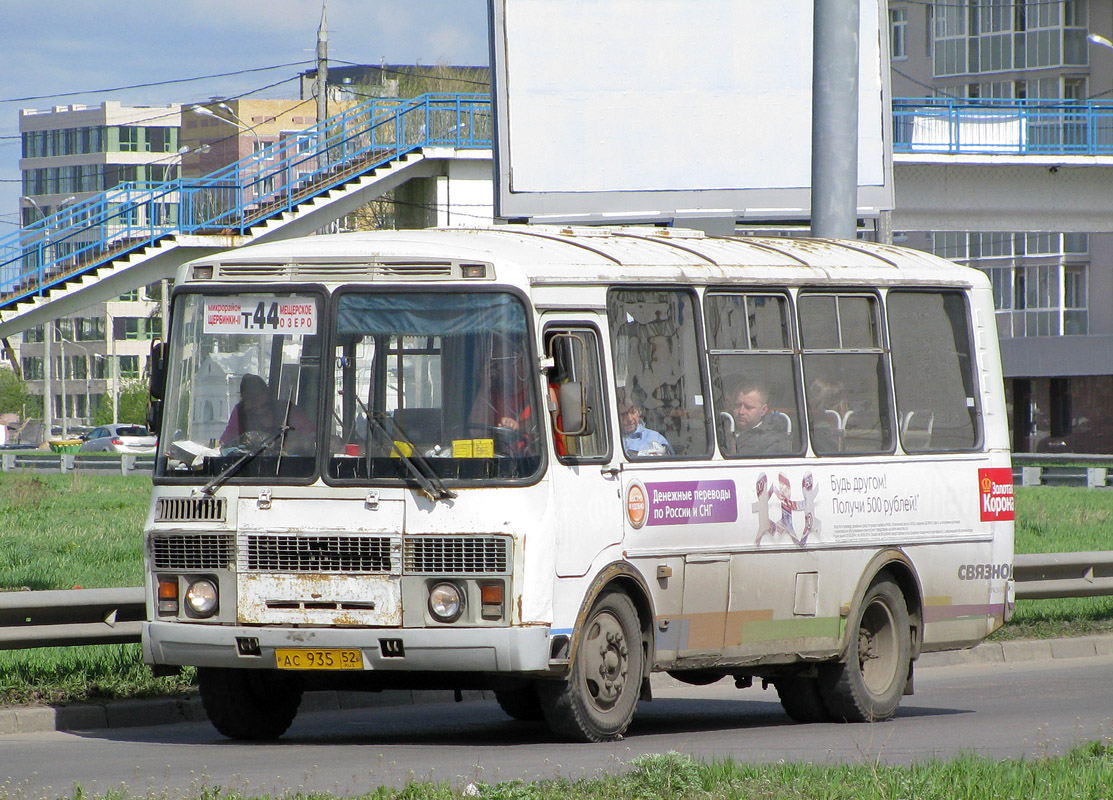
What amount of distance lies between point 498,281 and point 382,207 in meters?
45.8

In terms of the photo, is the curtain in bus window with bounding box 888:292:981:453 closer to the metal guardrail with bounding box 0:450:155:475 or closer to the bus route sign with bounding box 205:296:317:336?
the bus route sign with bounding box 205:296:317:336

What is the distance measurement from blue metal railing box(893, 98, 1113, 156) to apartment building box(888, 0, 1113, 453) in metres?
30.5

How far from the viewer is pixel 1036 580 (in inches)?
625

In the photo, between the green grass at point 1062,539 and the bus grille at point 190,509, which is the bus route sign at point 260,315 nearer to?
the bus grille at point 190,509

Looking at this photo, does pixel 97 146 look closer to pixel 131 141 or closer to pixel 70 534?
pixel 131 141

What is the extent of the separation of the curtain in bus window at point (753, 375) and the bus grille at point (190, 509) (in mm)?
2863

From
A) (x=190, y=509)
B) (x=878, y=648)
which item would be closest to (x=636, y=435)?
(x=190, y=509)

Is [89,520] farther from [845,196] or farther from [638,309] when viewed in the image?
[638,309]

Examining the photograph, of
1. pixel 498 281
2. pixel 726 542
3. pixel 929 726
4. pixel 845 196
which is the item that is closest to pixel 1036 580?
pixel 845 196

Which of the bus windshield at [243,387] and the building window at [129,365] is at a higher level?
the building window at [129,365]

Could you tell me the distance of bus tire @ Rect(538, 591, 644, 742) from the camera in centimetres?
932

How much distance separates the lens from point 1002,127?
3362cm

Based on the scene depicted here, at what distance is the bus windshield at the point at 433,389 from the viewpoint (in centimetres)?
921

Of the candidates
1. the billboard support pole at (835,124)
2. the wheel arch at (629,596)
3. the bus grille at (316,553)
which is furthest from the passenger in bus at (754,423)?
the billboard support pole at (835,124)
